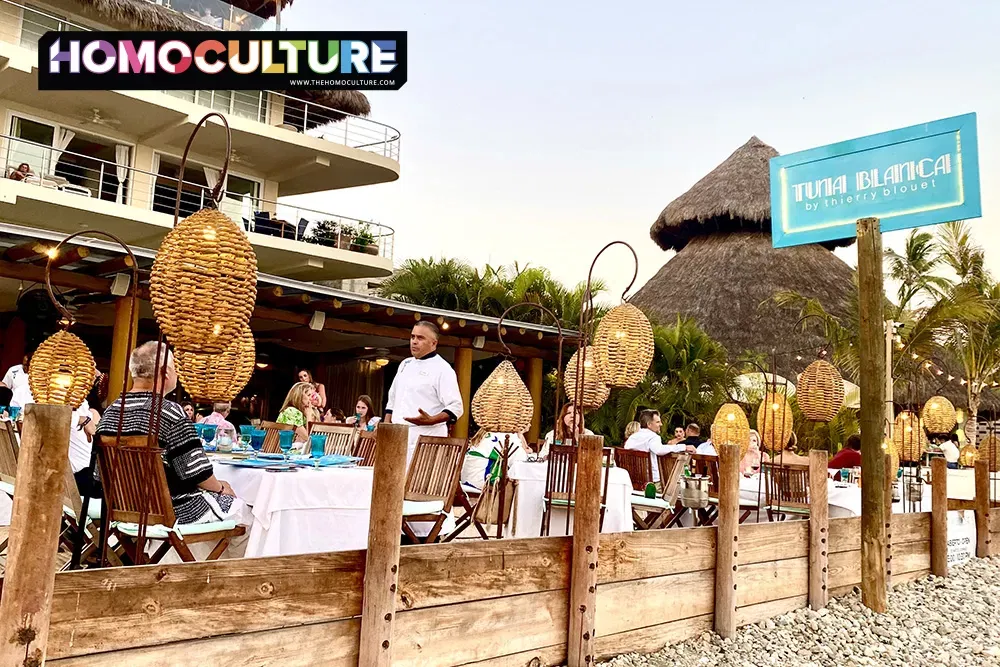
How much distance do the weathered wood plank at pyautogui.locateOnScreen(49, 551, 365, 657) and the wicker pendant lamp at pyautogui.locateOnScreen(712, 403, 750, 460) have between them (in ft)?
14.2

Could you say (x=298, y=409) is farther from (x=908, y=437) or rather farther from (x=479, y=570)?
(x=908, y=437)

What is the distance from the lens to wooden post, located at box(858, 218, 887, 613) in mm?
5824

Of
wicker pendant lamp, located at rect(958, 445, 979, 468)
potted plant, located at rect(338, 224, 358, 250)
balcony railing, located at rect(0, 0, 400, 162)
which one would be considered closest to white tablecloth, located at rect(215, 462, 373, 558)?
wicker pendant lamp, located at rect(958, 445, 979, 468)

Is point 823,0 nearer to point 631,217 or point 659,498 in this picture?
point 631,217

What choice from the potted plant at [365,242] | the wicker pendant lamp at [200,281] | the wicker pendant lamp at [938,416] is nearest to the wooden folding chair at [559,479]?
the wicker pendant lamp at [200,281]

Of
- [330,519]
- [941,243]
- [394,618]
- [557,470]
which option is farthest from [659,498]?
[941,243]

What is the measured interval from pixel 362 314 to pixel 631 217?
1750 centimetres

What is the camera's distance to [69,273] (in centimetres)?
1062

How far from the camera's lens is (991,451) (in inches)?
476

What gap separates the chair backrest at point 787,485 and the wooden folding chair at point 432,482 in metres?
3.00

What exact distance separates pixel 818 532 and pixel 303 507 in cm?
329

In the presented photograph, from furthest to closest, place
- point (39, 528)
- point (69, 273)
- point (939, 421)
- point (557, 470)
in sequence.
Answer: point (939, 421) < point (69, 273) < point (557, 470) < point (39, 528)

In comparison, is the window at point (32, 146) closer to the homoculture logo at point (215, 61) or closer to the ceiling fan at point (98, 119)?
the ceiling fan at point (98, 119)

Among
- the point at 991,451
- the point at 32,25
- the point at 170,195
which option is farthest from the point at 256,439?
the point at 32,25
